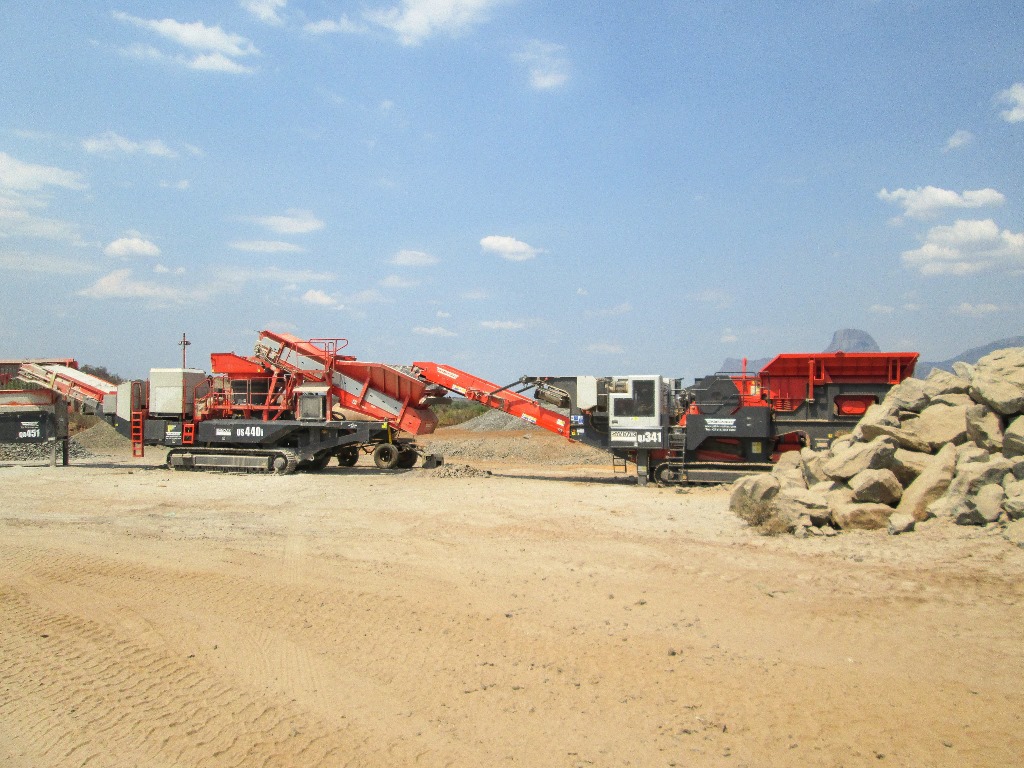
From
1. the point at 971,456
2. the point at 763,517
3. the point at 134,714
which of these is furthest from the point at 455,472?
the point at 134,714

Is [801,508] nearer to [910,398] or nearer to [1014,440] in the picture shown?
[1014,440]

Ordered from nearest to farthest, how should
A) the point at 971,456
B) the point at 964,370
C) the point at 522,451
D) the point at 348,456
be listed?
the point at 971,456
the point at 964,370
the point at 348,456
the point at 522,451

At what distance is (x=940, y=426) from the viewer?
11289 millimetres

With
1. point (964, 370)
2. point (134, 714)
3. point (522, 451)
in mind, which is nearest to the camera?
point (134, 714)

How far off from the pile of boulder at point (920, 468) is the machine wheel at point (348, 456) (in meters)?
12.1

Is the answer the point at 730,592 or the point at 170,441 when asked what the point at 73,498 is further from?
the point at 730,592

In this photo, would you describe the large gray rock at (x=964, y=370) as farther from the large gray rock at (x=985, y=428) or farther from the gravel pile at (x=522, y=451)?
the gravel pile at (x=522, y=451)

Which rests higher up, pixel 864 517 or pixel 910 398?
pixel 910 398

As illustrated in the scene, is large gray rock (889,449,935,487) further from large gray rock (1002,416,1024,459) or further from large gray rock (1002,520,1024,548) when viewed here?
large gray rock (1002,520,1024,548)

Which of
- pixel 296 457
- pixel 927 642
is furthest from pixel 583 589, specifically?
Result: pixel 296 457

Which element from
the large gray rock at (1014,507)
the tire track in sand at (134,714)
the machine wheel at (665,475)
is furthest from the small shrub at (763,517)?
the tire track in sand at (134,714)

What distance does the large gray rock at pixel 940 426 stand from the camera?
1099cm

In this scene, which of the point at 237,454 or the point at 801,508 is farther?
the point at 237,454

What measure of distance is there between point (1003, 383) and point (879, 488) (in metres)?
2.42
